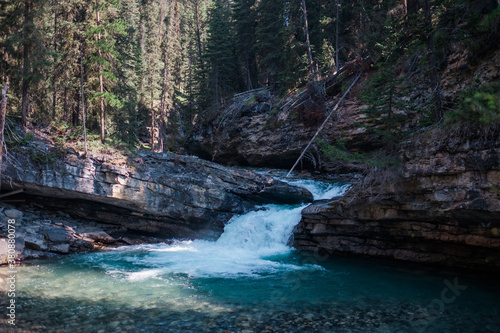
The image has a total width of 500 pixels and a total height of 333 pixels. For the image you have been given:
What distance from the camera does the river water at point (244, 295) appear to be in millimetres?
6961

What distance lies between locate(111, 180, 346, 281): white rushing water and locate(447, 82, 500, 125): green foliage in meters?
7.28

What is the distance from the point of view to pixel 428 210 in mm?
10195

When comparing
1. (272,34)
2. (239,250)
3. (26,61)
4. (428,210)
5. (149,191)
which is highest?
(272,34)

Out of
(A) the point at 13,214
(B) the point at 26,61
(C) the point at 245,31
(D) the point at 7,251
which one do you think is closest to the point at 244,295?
(D) the point at 7,251

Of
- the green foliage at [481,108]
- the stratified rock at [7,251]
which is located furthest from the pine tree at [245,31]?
the green foliage at [481,108]

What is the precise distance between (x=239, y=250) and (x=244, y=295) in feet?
20.2

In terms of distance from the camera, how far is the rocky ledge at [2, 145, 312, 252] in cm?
1464

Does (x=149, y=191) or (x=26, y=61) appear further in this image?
(x=149, y=191)

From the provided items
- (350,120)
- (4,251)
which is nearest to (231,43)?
(350,120)

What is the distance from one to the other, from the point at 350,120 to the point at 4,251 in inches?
744

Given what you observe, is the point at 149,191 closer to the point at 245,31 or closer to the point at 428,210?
the point at 428,210

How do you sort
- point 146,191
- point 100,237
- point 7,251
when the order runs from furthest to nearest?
point 146,191, point 100,237, point 7,251

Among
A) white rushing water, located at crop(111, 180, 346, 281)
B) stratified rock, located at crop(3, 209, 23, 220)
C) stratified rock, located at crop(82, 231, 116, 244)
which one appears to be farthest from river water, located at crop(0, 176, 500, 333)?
stratified rock, located at crop(3, 209, 23, 220)

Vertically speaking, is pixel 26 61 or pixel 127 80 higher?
pixel 127 80
